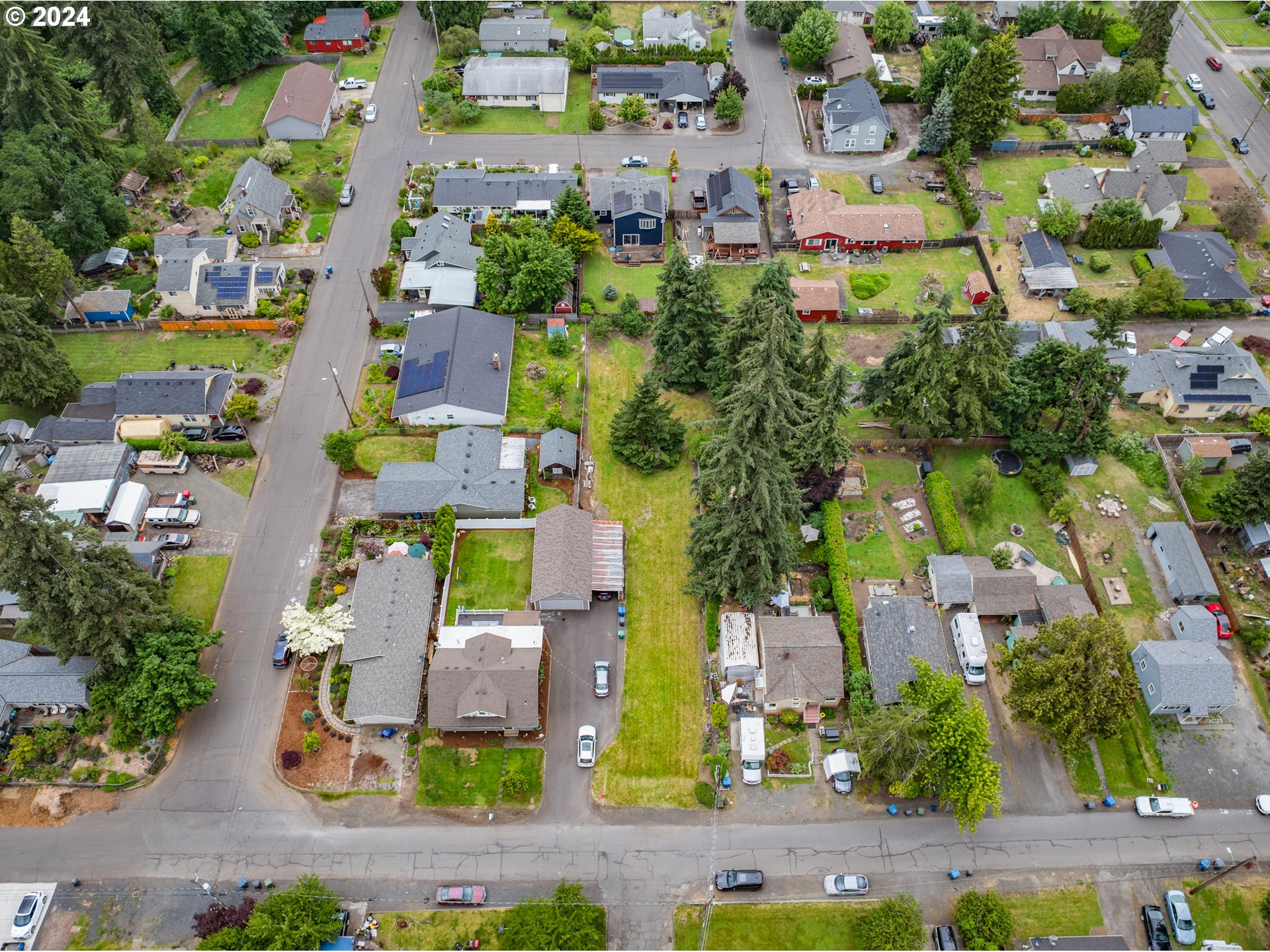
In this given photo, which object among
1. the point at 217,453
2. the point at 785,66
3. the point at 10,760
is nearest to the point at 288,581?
the point at 217,453

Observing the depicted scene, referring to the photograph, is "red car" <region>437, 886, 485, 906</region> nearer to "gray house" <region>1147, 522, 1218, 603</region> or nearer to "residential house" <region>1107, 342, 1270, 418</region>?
"gray house" <region>1147, 522, 1218, 603</region>

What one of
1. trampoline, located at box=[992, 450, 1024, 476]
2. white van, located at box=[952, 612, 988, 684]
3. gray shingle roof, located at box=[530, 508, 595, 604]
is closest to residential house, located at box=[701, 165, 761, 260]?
trampoline, located at box=[992, 450, 1024, 476]

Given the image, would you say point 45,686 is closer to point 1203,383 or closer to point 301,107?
point 301,107

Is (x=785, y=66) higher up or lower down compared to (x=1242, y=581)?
higher up

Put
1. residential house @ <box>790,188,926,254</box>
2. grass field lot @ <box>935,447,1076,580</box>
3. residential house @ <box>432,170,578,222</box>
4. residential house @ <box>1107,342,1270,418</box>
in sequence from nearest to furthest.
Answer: grass field lot @ <box>935,447,1076,580</box>
residential house @ <box>1107,342,1270,418</box>
residential house @ <box>790,188,926,254</box>
residential house @ <box>432,170,578,222</box>

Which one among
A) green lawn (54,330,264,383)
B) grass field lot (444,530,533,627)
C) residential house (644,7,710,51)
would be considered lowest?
grass field lot (444,530,533,627)

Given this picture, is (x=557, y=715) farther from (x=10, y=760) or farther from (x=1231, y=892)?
(x=1231, y=892)

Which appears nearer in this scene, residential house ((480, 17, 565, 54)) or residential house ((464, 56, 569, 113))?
residential house ((464, 56, 569, 113))
